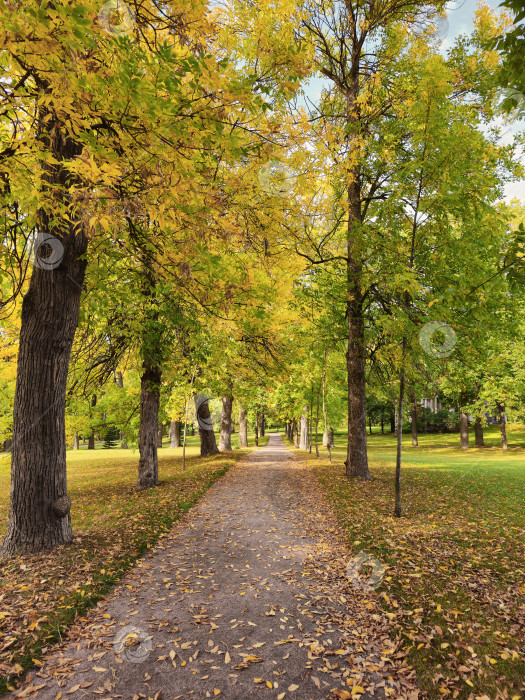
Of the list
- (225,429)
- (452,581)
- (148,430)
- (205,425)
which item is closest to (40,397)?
(148,430)

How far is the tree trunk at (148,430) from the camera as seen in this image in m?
10.6

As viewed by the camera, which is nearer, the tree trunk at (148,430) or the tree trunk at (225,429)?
the tree trunk at (148,430)

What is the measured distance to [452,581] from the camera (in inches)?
183

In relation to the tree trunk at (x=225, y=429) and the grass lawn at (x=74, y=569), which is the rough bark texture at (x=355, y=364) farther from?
the tree trunk at (x=225, y=429)

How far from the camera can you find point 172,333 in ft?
27.5

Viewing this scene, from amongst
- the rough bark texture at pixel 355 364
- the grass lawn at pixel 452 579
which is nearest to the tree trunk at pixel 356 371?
the rough bark texture at pixel 355 364

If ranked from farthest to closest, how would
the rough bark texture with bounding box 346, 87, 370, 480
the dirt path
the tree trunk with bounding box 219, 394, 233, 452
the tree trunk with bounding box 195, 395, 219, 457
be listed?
1. the tree trunk with bounding box 219, 394, 233, 452
2. the tree trunk with bounding box 195, 395, 219, 457
3. the rough bark texture with bounding box 346, 87, 370, 480
4. the dirt path

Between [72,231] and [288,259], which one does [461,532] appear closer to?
[288,259]

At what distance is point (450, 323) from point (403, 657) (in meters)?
4.92

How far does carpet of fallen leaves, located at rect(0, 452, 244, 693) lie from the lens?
3.48 meters

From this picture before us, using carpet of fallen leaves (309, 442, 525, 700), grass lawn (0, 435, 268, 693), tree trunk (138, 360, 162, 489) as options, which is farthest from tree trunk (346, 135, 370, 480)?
tree trunk (138, 360, 162, 489)

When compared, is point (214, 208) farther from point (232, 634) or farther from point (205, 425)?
point (205, 425)

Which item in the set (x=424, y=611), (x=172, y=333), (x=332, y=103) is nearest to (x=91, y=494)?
(x=172, y=333)

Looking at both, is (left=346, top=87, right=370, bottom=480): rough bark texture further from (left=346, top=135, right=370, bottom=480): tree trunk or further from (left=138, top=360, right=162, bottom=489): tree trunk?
(left=138, top=360, right=162, bottom=489): tree trunk
